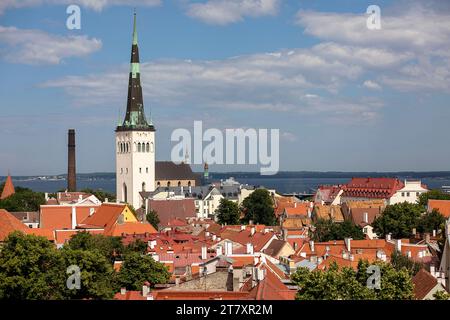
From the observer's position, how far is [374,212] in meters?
52.7

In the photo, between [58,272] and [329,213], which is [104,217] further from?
[58,272]

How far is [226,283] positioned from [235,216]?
130 feet

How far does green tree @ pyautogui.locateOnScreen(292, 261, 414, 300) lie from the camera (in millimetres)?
15984

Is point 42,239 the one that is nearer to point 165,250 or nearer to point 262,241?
point 165,250

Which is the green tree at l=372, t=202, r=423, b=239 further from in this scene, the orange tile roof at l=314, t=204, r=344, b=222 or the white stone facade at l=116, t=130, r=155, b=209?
the white stone facade at l=116, t=130, r=155, b=209

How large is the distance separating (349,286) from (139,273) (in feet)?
27.4

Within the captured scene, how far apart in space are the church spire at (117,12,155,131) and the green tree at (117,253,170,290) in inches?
2096

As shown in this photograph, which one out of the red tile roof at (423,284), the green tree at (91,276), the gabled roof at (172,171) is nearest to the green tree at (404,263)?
the red tile roof at (423,284)

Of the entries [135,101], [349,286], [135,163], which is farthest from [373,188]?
[349,286]

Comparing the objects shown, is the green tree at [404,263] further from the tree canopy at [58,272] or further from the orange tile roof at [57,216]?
the orange tile roof at [57,216]

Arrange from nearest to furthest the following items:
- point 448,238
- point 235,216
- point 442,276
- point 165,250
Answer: point 442,276, point 448,238, point 165,250, point 235,216

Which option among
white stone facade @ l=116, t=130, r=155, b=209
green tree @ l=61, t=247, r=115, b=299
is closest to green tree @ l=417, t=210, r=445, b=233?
green tree @ l=61, t=247, r=115, b=299
